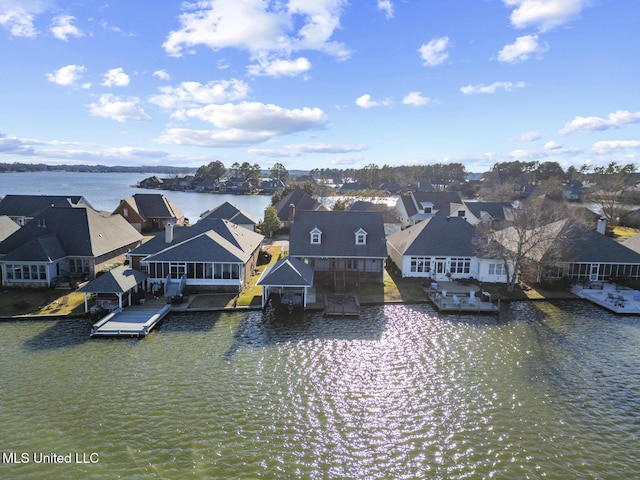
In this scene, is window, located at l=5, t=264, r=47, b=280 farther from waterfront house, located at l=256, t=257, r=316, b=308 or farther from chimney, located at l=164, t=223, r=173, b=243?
waterfront house, located at l=256, t=257, r=316, b=308

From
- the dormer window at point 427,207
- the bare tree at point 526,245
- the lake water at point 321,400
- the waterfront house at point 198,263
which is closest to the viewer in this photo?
the lake water at point 321,400

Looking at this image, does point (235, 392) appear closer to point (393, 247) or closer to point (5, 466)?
point (5, 466)

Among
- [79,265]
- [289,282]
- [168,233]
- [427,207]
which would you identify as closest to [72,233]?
[79,265]

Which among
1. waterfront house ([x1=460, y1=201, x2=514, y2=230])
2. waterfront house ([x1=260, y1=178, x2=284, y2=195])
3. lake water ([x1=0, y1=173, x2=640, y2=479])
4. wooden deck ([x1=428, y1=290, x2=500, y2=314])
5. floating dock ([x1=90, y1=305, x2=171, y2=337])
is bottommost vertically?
lake water ([x1=0, y1=173, x2=640, y2=479])

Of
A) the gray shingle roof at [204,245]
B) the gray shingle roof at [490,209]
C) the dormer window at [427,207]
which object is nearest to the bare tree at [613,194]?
the gray shingle roof at [490,209]

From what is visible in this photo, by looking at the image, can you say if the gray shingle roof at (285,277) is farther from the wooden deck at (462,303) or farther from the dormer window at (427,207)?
the dormer window at (427,207)

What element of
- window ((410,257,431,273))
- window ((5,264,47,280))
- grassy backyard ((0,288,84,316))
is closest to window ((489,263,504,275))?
window ((410,257,431,273))

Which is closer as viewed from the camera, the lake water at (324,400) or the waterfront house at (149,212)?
the lake water at (324,400)
